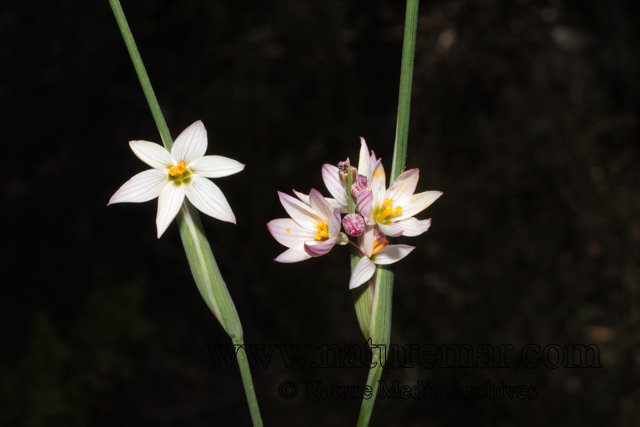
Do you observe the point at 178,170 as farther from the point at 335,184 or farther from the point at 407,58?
the point at 407,58

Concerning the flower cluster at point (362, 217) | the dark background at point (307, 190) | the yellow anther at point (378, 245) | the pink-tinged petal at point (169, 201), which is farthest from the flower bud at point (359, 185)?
the dark background at point (307, 190)

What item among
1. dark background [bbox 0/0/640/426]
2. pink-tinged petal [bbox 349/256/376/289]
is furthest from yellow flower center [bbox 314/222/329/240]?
dark background [bbox 0/0/640/426]

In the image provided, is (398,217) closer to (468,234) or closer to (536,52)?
(468,234)

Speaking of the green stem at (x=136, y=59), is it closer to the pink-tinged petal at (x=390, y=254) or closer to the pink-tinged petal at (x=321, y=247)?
the pink-tinged petal at (x=321, y=247)

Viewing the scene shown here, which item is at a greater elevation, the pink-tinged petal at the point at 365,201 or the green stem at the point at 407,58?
the green stem at the point at 407,58

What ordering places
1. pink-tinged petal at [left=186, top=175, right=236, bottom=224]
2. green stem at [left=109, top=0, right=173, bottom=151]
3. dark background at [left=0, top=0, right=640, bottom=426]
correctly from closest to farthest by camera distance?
green stem at [left=109, top=0, right=173, bottom=151] < pink-tinged petal at [left=186, top=175, right=236, bottom=224] < dark background at [left=0, top=0, right=640, bottom=426]

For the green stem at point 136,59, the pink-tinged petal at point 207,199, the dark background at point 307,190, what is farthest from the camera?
the dark background at point 307,190

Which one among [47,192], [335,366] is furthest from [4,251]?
[335,366]

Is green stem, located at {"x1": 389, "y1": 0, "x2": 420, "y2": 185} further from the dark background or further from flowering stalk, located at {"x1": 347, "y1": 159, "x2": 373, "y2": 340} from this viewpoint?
the dark background
